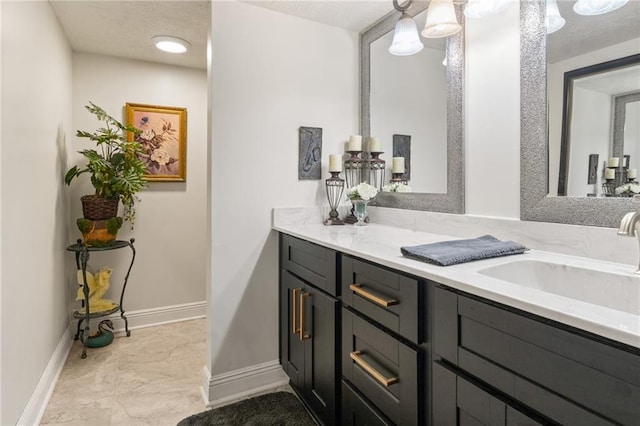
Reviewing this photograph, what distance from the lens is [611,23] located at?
1145 millimetres

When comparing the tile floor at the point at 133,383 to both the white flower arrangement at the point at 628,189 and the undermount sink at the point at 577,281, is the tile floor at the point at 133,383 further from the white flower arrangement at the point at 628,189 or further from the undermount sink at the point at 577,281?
the white flower arrangement at the point at 628,189

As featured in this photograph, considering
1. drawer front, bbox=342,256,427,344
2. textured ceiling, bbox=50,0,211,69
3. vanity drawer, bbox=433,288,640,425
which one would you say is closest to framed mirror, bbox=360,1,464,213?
drawer front, bbox=342,256,427,344

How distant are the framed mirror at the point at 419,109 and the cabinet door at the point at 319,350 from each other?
29.9 inches

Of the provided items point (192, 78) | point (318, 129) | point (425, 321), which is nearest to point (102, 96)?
point (192, 78)

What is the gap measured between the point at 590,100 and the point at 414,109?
0.88 m

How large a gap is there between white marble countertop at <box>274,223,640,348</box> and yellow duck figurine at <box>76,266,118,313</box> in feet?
5.62

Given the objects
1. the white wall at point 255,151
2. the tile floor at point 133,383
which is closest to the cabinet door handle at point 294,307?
the white wall at point 255,151

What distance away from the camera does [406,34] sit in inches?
71.6

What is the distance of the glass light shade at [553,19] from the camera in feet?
4.18

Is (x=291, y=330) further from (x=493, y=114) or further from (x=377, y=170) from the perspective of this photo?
(x=493, y=114)

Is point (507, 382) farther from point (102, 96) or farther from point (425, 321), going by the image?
point (102, 96)

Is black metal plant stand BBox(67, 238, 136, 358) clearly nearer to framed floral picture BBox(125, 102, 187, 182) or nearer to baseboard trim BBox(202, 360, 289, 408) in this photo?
framed floral picture BBox(125, 102, 187, 182)

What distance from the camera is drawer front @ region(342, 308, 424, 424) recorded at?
1.03 meters

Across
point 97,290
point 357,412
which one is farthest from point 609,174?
point 97,290
